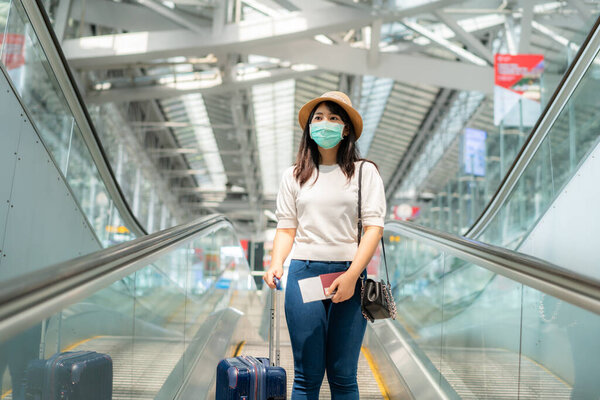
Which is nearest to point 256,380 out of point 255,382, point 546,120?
point 255,382

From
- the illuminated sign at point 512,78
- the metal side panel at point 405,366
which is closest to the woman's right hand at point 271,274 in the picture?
the metal side panel at point 405,366

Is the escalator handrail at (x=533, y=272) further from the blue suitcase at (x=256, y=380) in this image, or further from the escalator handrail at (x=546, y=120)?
the escalator handrail at (x=546, y=120)

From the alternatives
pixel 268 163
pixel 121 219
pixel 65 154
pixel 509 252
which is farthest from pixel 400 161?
pixel 509 252

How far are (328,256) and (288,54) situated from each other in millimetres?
11309

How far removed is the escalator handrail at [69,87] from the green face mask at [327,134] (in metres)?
2.98

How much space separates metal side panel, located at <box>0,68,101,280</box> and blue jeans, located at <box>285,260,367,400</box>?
230 centimetres

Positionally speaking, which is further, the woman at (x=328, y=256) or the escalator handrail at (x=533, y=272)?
the woman at (x=328, y=256)

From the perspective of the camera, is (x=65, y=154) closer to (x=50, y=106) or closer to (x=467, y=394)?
(x=50, y=106)

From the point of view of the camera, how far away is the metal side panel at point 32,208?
13.9 feet

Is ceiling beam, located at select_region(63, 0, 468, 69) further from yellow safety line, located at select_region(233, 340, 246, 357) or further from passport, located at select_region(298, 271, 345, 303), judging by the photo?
passport, located at select_region(298, 271, 345, 303)

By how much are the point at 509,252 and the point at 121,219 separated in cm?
588

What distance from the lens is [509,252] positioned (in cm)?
258

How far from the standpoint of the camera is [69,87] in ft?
17.9

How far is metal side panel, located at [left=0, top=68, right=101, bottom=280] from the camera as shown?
4.24 meters
